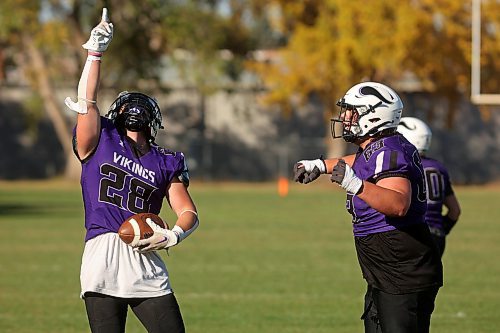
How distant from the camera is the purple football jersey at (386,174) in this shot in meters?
6.12

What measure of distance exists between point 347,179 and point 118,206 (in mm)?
1144

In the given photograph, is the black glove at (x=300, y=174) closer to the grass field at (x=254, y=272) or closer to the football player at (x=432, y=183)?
the football player at (x=432, y=183)

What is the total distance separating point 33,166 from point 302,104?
10.8 metres

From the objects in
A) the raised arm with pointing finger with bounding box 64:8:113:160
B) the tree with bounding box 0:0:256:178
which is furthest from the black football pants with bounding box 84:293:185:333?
the tree with bounding box 0:0:256:178

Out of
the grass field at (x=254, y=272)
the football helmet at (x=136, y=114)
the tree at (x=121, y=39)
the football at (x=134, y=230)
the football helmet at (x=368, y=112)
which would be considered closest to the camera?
the football at (x=134, y=230)

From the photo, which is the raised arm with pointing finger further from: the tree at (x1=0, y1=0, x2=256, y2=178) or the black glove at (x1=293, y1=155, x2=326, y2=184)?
the tree at (x1=0, y1=0, x2=256, y2=178)

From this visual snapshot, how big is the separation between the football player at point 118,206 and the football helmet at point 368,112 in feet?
3.31

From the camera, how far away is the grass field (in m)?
10.6

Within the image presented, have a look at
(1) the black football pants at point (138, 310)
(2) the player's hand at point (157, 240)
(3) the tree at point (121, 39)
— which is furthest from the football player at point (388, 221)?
(3) the tree at point (121, 39)

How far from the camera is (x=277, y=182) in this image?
4375cm

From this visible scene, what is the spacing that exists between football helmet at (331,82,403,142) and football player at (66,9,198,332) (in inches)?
39.7

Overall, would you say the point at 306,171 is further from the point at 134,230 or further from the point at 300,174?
the point at 134,230

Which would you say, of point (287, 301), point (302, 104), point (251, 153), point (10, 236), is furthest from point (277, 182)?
point (287, 301)

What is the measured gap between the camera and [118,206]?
5.98 meters
